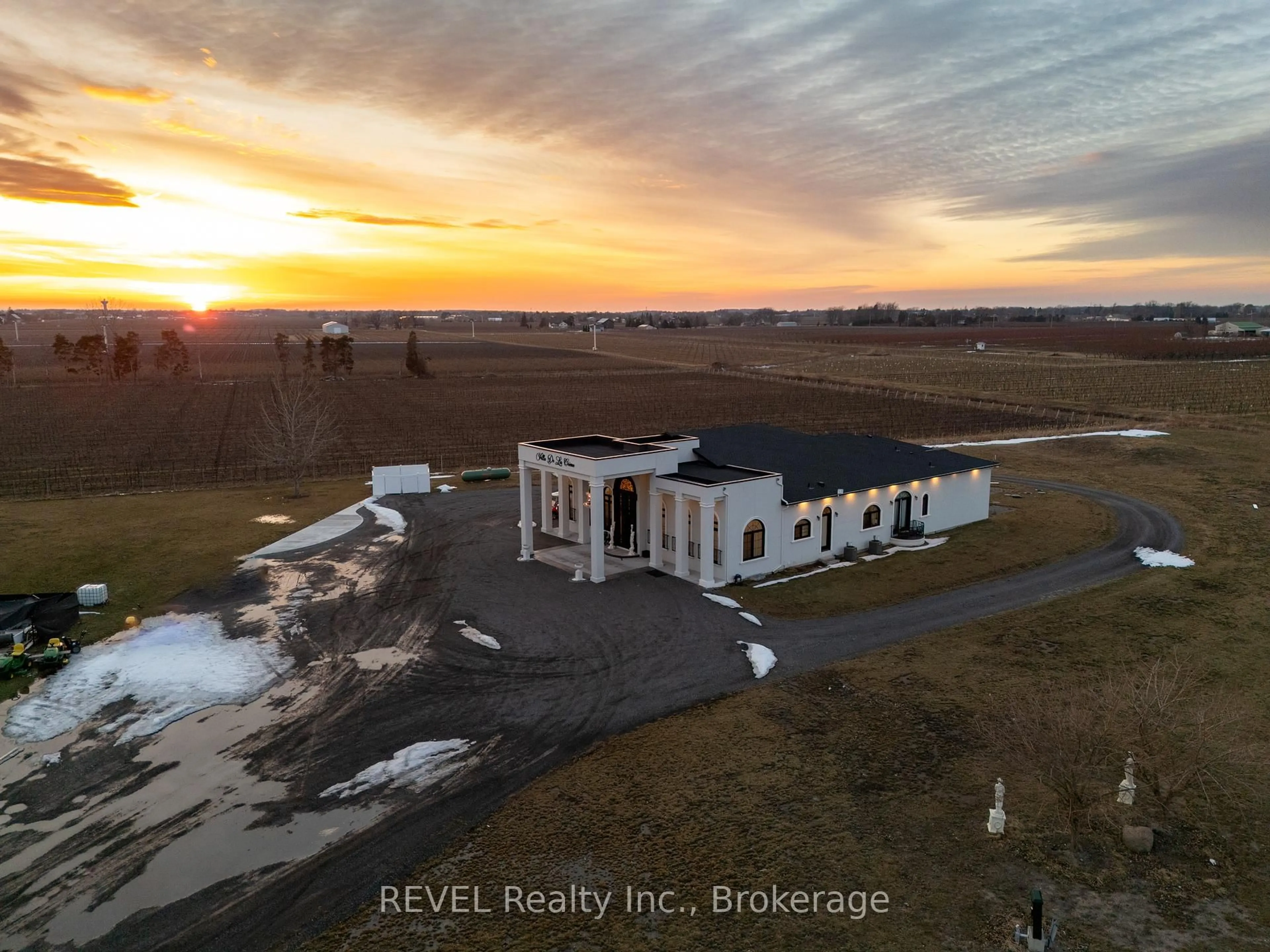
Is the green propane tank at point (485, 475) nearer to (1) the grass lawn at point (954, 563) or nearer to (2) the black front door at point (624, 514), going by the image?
(2) the black front door at point (624, 514)

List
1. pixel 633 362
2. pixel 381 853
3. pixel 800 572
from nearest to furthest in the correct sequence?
pixel 381 853
pixel 800 572
pixel 633 362

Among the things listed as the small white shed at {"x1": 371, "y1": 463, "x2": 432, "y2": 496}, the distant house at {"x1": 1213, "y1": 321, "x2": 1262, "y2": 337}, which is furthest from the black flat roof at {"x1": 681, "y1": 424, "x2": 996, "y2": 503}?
the distant house at {"x1": 1213, "y1": 321, "x2": 1262, "y2": 337}

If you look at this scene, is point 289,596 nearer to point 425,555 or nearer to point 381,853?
point 425,555

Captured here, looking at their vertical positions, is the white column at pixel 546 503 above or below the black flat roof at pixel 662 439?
below

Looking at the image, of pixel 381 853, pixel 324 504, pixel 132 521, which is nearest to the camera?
pixel 381 853

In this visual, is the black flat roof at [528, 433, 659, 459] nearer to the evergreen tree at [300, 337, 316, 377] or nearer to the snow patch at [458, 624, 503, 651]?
the snow patch at [458, 624, 503, 651]

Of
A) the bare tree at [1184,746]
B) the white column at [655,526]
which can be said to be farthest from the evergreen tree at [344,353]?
the bare tree at [1184,746]

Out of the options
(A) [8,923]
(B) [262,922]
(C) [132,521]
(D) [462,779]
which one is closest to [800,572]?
(D) [462,779]
